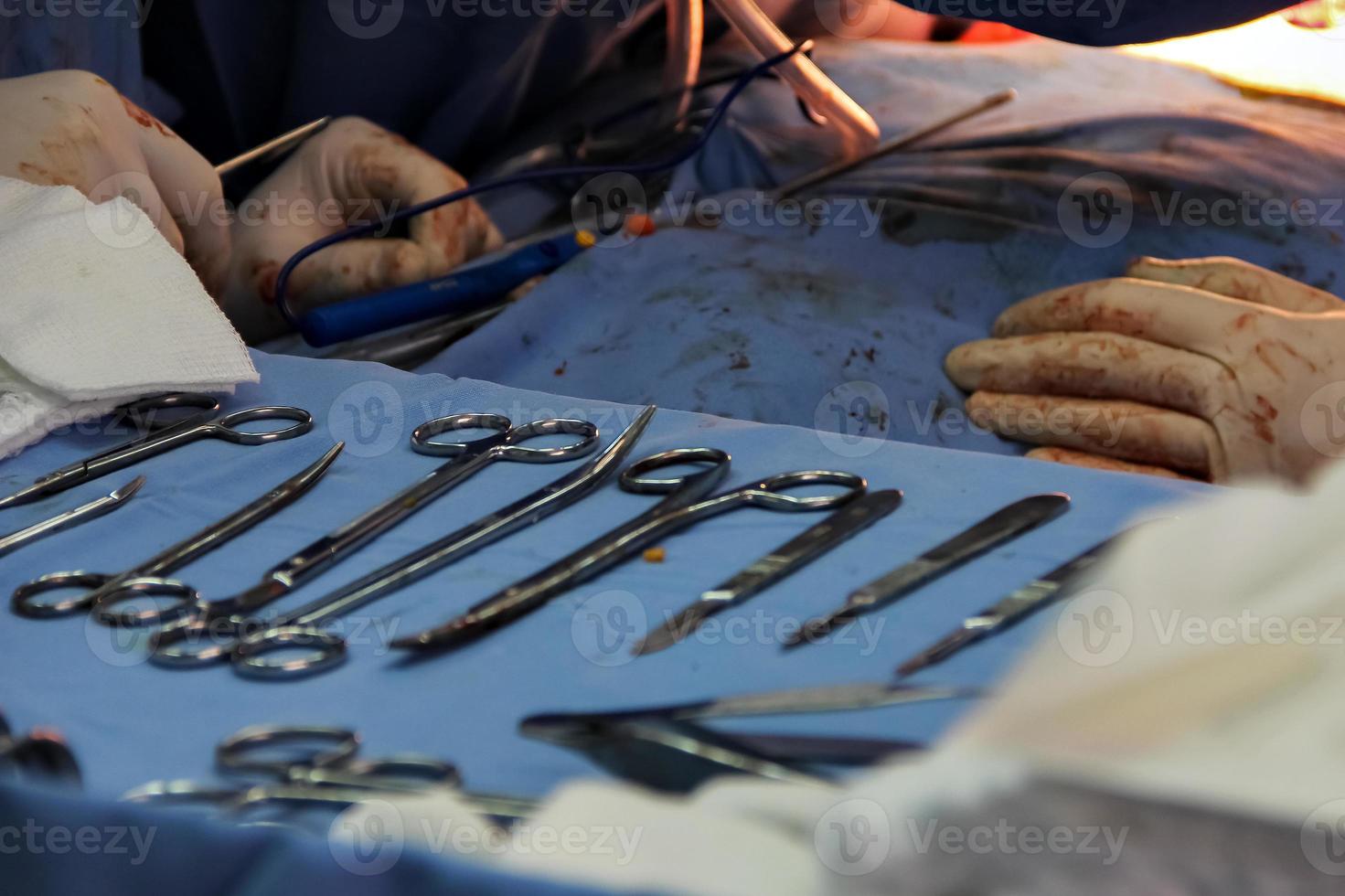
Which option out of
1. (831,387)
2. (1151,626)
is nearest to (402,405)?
(831,387)

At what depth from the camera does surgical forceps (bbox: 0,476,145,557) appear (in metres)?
0.74

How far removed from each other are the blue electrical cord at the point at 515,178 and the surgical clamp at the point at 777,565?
0.93 m

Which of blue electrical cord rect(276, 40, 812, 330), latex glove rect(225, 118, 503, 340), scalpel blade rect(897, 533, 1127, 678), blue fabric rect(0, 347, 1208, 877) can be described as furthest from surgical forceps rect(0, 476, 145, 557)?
latex glove rect(225, 118, 503, 340)

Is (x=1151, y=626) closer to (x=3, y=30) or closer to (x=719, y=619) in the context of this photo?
(x=719, y=619)

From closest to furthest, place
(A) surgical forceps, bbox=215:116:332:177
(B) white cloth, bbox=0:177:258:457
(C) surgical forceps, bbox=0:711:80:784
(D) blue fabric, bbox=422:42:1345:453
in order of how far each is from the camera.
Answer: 1. (C) surgical forceps, bbox=0:711:80:784
2. (B) white cloth, bbox=0:177:258:457
3. (D) blue fabric, bbox=422:42:1345:453
4. (A) surgical forceps, bbox=215:116:332:177

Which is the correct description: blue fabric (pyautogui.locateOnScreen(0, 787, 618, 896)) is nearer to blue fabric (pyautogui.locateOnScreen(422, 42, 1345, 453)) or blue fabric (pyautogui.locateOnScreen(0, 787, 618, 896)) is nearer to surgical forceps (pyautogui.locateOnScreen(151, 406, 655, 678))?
surgical forceps (pyautogui.locateOnScreen(151, 406, 655, 678))

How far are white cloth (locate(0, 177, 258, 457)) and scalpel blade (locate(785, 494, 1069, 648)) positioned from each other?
22.0 inches

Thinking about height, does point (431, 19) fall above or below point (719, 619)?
above

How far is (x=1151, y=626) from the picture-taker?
46 centimetres

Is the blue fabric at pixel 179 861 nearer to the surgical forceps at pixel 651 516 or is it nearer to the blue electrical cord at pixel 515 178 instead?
the surgical forceps at pixel 651 516

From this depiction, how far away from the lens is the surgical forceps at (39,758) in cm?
51

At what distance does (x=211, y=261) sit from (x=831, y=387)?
77cm

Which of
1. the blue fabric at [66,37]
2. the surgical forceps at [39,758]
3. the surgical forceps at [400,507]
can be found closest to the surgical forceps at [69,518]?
the surgical forceps at [400,507]

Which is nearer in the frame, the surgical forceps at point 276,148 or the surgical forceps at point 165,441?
the surgical forceps at point 165,441
